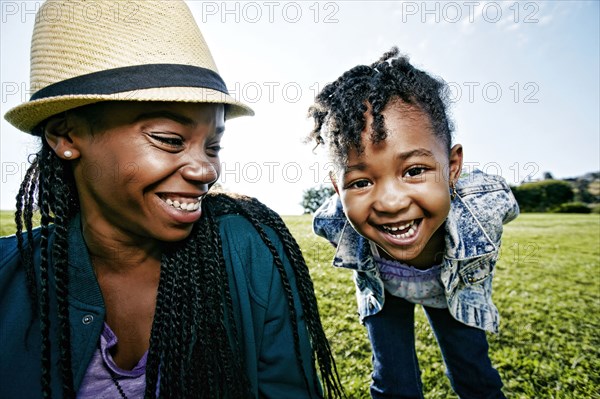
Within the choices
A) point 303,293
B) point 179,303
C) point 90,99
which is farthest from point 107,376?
point 90,99

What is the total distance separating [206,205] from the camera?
2055mm

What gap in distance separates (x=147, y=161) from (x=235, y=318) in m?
0.93

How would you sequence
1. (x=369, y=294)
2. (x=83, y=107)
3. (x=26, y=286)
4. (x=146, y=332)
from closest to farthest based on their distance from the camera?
(x=83, y=107) → (x=26, y=286) → (x=146, y=332) → (x=369, y=294)

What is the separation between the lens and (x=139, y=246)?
1.86m

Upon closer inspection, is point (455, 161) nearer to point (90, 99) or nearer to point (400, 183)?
point (400, 183)

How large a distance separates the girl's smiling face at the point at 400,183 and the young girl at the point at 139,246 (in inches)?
19.0

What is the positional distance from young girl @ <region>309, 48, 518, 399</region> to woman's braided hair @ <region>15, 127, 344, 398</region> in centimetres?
63

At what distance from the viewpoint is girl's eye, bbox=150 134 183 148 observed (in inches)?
57.4

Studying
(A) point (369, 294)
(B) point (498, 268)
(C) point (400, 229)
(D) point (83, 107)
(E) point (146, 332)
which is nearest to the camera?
(D) point (83, 107)

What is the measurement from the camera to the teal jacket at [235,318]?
159 cm

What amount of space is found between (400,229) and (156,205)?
1.32 meters

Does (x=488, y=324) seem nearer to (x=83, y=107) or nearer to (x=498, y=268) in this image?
(x=83, y=107)

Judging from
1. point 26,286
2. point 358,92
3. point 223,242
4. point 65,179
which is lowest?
point 26,286

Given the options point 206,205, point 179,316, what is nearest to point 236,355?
point 179,316
